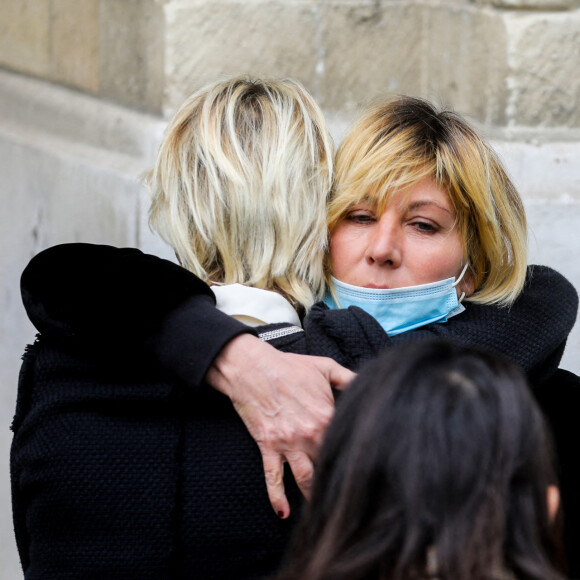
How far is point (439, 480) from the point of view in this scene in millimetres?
1238

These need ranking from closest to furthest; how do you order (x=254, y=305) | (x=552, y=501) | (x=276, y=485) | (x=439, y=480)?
(x=439, y=480)
(x=552, y=501)
(x=276, y=485)
(x=254, y=305)

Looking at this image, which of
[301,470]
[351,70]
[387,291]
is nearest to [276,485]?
[301,470]

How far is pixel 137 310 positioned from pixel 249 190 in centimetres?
34

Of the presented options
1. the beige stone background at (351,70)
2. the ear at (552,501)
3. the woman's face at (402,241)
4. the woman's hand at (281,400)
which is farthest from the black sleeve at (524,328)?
the beige stone background at (351,70)

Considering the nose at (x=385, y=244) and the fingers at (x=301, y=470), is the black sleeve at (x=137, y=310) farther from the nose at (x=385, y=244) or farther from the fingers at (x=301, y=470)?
the nose at (x=385, y=244)

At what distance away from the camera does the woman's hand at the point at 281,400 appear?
171 cm

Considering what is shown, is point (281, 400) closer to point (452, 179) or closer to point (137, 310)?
point (137, 310)

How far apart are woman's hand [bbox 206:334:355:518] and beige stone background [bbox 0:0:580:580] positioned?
1.53 m

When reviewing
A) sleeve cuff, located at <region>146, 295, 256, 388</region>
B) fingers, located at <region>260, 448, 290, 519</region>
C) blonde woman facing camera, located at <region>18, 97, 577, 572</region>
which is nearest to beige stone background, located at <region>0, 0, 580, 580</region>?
blonde woman facing camera, located at <region>18, 97, 577, 572</region>

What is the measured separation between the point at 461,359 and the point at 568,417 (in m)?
0.73

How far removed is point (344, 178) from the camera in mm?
2098


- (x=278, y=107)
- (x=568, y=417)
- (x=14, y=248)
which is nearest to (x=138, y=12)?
(x=14, y=248)

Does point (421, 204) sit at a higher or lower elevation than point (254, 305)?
higher

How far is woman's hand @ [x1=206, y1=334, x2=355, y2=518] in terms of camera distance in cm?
171
